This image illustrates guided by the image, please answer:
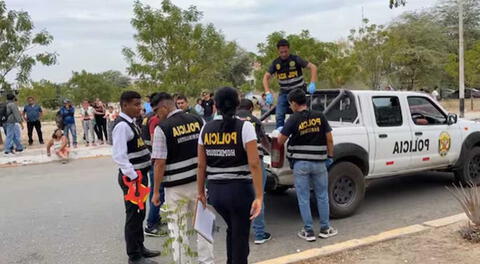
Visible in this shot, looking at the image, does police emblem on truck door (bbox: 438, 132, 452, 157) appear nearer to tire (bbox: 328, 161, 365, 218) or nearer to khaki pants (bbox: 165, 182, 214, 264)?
tire (bbox: 328, 161, 365, 218)

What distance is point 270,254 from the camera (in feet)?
16.5

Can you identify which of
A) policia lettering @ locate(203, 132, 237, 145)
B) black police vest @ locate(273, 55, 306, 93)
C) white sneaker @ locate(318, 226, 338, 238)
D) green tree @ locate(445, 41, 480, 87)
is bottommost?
white sneaker @ locate(318, 226, 338, 238)

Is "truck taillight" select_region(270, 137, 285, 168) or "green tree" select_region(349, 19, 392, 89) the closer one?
"truck taillight" select_region(270, 137, 285, 168)

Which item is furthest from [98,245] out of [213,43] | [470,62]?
[470,62]

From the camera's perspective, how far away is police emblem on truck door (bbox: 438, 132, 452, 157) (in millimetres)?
6930

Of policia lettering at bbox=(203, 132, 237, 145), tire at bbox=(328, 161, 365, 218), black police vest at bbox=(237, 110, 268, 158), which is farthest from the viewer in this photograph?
tire at bbox=(328, 161, 365, 218)

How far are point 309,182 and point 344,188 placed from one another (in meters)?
0.89

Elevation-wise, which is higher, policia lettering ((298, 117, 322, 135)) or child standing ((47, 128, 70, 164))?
policia lettering ((298, 117, 322, 135))

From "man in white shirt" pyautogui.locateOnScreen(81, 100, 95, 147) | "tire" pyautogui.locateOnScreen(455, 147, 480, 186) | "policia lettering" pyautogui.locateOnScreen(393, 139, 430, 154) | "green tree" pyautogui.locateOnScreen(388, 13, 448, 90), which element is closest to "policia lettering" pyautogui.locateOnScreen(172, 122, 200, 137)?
→ "policia lettering" pyautogui.locateOnScreen(393, 139, 430, 154)

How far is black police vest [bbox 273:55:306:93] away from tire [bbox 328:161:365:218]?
5.12ft

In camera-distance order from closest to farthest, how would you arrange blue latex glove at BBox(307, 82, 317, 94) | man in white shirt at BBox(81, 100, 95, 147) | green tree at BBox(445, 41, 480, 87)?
blue latex glove at BBox(307, 82, 317, 94) < man in white shirt at BBox(81, 100, 95, 147) < green tree at BBox(445, 41, 480, 87)

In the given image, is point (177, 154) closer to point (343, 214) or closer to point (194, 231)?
point (194, 231)

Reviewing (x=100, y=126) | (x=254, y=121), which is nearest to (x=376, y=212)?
(x=254, y=121)

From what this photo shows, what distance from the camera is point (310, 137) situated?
520cm
